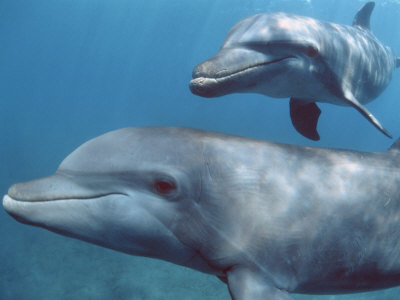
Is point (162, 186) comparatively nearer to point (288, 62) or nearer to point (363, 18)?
point (288, 62)

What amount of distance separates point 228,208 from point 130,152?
2.91ft

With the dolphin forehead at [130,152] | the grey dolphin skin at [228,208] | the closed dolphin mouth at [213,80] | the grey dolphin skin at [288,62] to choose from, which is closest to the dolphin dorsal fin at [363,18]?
the grey dolphin skin at [288,62]

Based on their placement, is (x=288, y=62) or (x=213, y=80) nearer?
(x=213, y=80)

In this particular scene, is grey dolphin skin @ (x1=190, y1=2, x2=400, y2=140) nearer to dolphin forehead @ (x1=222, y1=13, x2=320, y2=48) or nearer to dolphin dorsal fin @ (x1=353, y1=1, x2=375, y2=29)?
dolphin forehead @ (x1=222, y1=13, x2=320, y2=48)

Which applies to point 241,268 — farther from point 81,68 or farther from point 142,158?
point 81,68

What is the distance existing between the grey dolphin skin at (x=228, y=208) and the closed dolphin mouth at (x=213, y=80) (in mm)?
832

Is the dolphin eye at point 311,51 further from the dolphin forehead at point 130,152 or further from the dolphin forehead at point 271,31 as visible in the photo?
the dolphin forehead at point 130,152

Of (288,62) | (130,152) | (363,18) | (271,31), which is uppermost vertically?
(363,18)

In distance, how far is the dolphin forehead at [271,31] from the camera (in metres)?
4.38

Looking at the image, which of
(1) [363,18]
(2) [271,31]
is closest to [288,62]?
(2) [271,31]

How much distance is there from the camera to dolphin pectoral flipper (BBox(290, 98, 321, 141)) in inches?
283

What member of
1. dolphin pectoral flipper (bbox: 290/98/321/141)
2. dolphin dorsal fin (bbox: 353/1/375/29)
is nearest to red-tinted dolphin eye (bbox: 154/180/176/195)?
dolphin pectoral flipper (bbox: 290/98/321/141)

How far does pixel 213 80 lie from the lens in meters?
3.71

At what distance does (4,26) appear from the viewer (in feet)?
213
